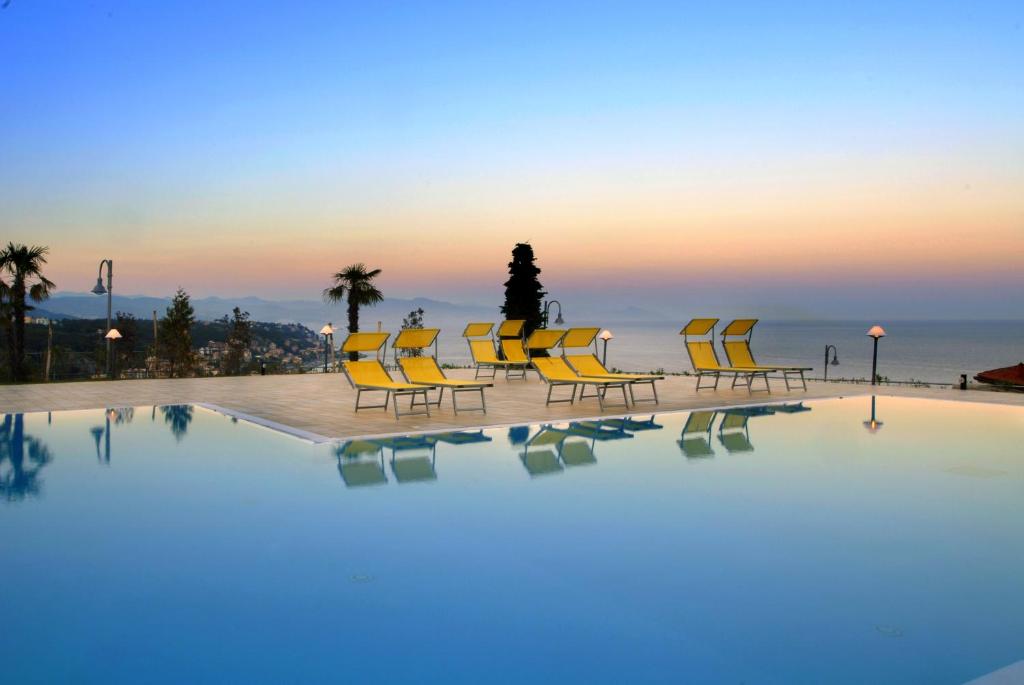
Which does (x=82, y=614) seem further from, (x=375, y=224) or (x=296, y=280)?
(x=296, y=280)

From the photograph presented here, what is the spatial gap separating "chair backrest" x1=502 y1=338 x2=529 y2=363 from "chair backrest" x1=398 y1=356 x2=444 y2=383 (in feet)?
12.4

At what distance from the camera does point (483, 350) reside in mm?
13086

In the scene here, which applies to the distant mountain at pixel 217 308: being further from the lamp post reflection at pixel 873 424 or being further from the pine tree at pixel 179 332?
the lamp post reflection at pixel 873 424

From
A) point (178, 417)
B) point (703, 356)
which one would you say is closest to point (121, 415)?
point (178, 417)

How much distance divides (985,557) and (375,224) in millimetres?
19017

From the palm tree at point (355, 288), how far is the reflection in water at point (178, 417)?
12.5 meters

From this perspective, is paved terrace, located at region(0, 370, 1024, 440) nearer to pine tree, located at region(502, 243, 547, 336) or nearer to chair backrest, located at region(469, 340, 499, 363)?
chair backrest, located at region(469, 340, 499, 363)

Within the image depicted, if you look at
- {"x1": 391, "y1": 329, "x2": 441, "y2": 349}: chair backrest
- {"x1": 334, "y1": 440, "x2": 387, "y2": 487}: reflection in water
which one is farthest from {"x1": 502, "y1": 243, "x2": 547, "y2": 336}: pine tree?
{"x1": 334, "y1": 440, "x2": 387, "y2": 487}: reflection in water

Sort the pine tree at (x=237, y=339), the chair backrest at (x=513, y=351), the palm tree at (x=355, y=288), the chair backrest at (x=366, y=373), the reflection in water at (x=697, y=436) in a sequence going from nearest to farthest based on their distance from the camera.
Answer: the reflection in water at (x=697, y=436) → the chair backrest at (x=366, y=373) → the chair backrest at (x=513, y=351) → the palm tree at (x=355, y=288) → the pine tree at (x=237, y=339)

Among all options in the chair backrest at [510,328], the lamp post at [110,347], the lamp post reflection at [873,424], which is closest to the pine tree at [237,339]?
the lamp post at [110,347]

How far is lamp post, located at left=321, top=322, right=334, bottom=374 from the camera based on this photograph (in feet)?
52.5

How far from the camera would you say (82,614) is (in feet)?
9.47

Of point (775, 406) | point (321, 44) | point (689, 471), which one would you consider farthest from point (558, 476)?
point (321, 44)

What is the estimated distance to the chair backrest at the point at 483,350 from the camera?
1296 cm
